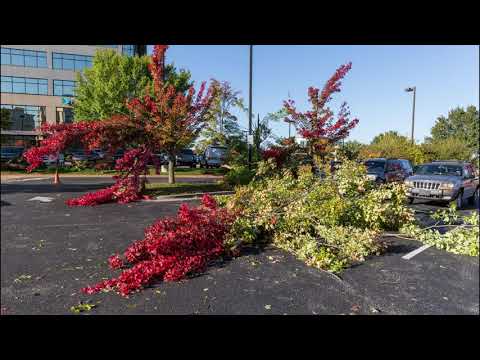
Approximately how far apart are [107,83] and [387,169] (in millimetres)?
18712

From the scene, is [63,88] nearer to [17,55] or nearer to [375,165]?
[17,55]

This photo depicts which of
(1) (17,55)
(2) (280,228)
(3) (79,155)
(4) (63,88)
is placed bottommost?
(2) (280,228)

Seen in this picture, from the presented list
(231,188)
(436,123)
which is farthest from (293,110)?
(436,123)

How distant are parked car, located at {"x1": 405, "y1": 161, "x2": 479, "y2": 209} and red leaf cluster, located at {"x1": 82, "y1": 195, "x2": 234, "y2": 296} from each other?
618 centimetres

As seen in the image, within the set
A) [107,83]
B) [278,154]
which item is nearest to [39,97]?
[107,83]

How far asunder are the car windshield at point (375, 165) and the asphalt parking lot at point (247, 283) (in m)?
7.35

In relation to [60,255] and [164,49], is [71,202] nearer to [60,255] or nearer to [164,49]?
[60,255]

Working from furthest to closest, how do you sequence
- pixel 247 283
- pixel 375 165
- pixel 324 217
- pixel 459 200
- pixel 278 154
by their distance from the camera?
pixel 375 165, pixel 278 154, pixel 459 200, pixel 324 217, pixel 247 283

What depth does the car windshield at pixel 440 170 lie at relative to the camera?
890 centimetres

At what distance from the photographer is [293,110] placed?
11.8 meters

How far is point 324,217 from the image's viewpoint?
5137mm

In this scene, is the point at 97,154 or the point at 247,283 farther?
the point at 97,154

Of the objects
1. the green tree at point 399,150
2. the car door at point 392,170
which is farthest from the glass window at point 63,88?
the green tree at point 399,150

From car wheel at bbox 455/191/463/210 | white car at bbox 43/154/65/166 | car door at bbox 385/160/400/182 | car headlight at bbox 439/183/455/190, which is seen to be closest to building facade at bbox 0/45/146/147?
white car at bbox 43/154/65/166
